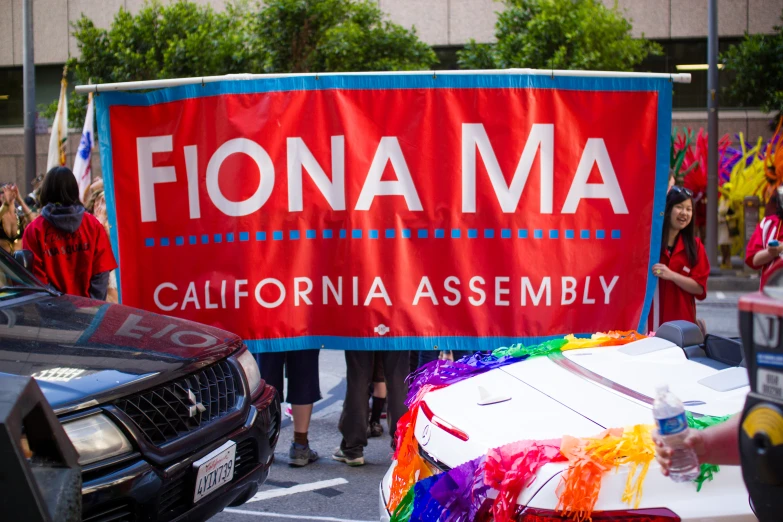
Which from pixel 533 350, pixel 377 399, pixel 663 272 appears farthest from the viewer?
pixel 377 399

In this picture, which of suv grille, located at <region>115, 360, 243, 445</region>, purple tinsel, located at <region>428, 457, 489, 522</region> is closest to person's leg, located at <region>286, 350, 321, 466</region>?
suv grille, located at <region>115, 360, 243, 445</region>

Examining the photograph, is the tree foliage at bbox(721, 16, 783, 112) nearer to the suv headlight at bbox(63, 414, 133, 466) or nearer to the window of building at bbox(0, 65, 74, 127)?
the window of building at bbox(0, 65, 74, 127)

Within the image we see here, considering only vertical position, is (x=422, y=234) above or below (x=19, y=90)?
below

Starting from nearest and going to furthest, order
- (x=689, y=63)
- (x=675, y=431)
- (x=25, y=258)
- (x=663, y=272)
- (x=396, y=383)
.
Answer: (x=675, y=431) < (x=25, y=258) < (x=663, y=272) < (x=396, y=383) < (x=689, y=63)

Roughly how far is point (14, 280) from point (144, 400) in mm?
1519

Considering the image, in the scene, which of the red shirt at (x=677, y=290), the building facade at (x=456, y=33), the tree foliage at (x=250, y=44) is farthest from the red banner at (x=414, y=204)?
the building facade at (x=456, y=33)

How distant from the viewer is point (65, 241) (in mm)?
5820

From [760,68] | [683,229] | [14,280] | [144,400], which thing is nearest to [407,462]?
→ [144,400]

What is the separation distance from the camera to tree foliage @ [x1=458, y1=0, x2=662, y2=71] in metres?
19.1

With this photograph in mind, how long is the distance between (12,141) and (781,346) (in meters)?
27.4

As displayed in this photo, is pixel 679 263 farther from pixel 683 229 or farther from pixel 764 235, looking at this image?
pixel 764 235

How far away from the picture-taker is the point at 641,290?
5.14 metres

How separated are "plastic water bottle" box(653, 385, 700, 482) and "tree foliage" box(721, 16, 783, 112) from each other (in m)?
20.7

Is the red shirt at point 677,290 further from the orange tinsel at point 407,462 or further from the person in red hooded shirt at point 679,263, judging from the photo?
the orange tinsel at point 407,462
